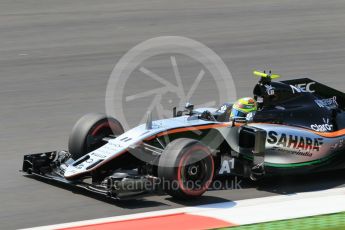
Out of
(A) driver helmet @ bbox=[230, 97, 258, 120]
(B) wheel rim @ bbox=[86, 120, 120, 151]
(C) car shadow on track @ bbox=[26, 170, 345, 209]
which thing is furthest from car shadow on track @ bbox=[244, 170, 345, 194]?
(B) wheel rim @ bbox=[86, 120, 120, 151]

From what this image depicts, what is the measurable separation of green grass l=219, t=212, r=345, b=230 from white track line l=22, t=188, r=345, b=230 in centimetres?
14

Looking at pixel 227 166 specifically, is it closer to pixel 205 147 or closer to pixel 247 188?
pixel 247 188

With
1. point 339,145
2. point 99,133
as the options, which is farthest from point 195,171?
point 339,145

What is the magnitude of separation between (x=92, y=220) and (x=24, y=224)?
0.72 m

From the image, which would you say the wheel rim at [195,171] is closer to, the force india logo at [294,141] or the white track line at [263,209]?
the white track line at [263,209]

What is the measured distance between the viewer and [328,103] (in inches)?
436

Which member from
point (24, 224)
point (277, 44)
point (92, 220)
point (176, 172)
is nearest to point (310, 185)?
point (176, 172)

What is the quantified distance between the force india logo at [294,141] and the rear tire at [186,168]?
1.06 m

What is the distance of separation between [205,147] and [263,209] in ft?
3.37

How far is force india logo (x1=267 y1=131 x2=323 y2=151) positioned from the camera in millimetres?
10234

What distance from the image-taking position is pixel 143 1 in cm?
2378

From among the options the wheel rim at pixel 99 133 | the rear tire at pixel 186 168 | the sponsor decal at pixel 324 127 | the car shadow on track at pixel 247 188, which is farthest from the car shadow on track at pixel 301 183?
the wheel rim at pixel 99 133

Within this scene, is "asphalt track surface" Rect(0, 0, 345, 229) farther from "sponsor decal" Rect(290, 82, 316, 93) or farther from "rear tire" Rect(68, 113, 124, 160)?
"sponsor decal" Rect(290, 82, 316, 93)

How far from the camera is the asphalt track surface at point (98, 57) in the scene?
9672mm
